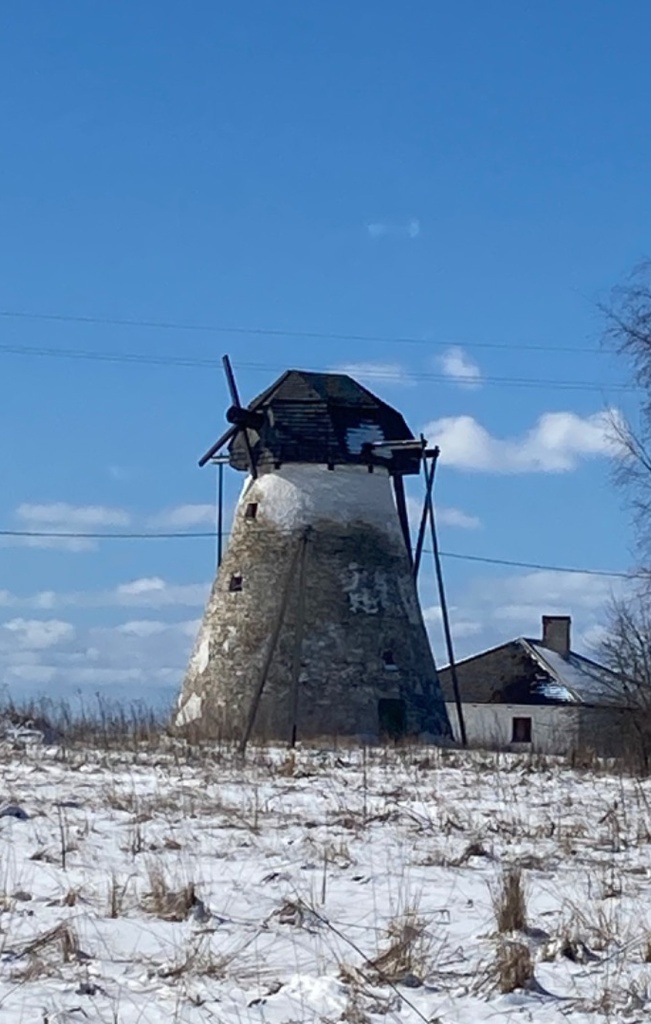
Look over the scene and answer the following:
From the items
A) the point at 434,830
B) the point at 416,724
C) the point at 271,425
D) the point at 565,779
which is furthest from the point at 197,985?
the point at 271,425

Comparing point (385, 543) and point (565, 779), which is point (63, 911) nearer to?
point (565, 779)

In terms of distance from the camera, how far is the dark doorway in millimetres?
35719

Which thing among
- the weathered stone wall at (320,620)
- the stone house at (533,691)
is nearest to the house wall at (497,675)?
the stone house at (533,691)

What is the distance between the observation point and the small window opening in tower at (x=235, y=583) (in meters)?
37.1

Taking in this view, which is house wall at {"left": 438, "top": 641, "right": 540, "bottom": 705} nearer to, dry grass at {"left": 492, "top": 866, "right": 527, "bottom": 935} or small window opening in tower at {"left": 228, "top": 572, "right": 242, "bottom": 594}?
small window opening in tower at {"left": 228, "top": 572, "right": 242, "bottom": 594}

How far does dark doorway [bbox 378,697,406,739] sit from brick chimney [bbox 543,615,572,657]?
77.7 ft

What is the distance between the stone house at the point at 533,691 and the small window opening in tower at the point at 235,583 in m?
16.4

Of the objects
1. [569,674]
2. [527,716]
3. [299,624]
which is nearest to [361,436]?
[299,624]

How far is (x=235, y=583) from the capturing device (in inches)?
1467

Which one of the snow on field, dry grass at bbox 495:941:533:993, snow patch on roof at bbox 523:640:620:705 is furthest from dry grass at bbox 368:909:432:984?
snow patch on roof at bbox 523:640:620:705

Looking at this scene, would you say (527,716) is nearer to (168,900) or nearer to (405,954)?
(168,900)

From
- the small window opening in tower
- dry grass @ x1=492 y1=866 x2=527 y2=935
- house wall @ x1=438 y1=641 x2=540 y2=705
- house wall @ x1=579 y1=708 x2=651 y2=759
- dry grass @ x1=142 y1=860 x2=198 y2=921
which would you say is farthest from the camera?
house wall @ x1=438 y1=641 x2=540 y2=705

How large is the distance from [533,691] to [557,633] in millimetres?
4457

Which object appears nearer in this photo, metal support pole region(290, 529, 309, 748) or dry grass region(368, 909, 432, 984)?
dry grass region(368, 909, 432, 984)
